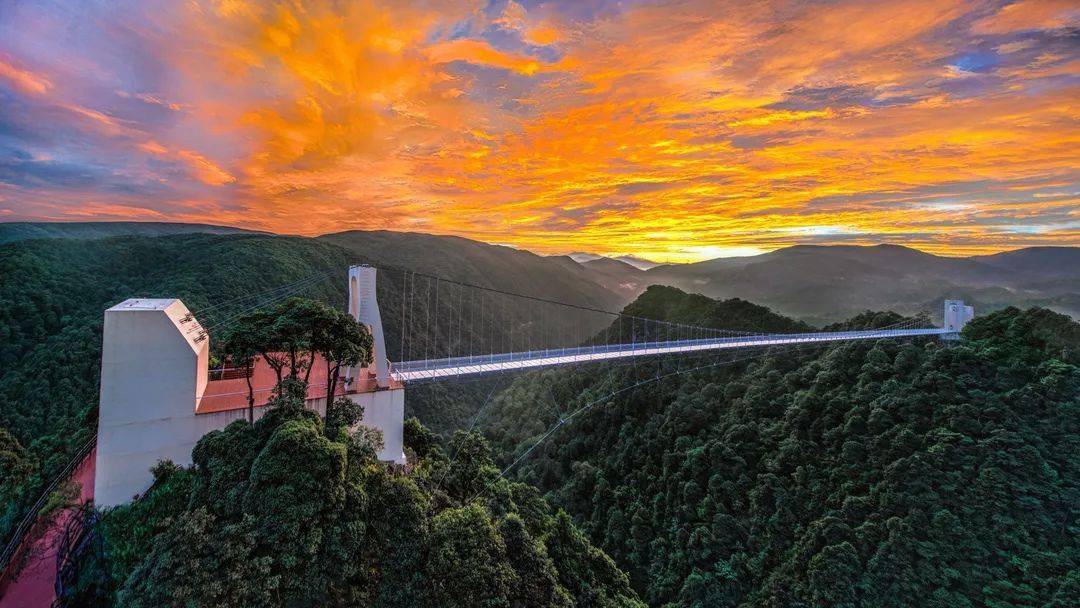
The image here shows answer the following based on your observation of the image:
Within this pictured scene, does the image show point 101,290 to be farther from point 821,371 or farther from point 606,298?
point 606,298

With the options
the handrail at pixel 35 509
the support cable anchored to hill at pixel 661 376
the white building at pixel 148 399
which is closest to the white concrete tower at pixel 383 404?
the white building at pixel 148 399

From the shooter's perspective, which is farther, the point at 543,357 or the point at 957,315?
the point at 957,315

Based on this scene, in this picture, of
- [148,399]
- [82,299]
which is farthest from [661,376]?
[82,299]

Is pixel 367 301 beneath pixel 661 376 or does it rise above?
above

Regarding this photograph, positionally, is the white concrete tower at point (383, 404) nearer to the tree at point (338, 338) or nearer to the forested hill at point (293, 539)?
the tree at point (338, 338)

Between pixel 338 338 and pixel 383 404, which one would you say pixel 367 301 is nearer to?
pixel 383 404

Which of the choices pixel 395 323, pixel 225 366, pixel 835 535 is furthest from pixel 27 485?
pixel 395 323

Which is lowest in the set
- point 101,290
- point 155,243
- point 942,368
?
point 942,368
